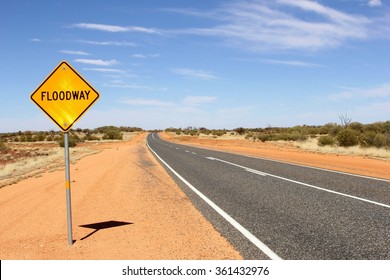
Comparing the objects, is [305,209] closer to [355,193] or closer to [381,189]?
Answer: [355,193]

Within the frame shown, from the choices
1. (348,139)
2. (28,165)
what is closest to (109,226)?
(28,165)

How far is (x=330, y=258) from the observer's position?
4.93 meters

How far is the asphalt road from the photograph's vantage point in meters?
5.34

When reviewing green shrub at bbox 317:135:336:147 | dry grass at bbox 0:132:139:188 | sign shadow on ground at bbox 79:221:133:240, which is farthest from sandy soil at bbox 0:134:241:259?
green shrub at bbox 317:135:336:147

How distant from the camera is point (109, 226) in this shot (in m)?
7.14

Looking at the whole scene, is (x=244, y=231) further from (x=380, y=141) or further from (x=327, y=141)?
(x=327, y=141)

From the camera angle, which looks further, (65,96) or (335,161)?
(335,161)

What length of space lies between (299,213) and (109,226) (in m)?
3.74

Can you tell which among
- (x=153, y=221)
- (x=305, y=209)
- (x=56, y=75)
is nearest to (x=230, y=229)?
(x=153, y=221)

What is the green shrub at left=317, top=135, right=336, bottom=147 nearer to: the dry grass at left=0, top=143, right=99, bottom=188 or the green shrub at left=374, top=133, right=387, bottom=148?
the green shrub at left=374, top=133, right=387, bottom=148

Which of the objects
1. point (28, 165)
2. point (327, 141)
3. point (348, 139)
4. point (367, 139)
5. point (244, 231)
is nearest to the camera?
point (244, 231)

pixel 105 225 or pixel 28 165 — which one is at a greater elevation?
pixel 105 225

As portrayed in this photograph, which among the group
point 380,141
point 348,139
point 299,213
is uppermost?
point 348,139

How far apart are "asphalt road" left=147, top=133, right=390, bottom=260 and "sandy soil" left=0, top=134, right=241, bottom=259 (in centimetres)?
44
